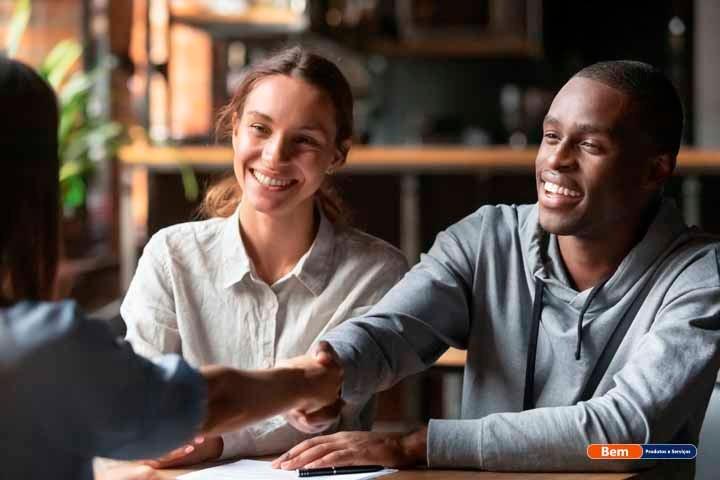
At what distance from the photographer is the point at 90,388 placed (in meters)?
0.92

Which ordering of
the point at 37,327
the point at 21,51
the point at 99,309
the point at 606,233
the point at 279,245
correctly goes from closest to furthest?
1. the point at 37,327
2. the point at 606,233
3. the point at 279,245
4. the point at 99,309
5. the point at 21,51

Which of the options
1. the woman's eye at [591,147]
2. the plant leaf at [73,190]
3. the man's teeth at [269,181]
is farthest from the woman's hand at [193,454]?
the plant leaf at [73,190]

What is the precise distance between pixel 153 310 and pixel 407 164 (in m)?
2.54

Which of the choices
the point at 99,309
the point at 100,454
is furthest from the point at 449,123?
the point at 100,454

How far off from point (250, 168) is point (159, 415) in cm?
65

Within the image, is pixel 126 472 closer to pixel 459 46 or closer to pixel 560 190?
pixel 560 190

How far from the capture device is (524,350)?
153 cm

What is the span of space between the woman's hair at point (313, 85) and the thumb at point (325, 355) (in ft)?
1.01

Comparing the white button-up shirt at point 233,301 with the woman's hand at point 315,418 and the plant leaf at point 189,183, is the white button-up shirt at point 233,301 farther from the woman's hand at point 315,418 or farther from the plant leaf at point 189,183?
the plant leaf at point 189,183

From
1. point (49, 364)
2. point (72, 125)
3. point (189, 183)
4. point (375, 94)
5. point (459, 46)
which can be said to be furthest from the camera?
point (375, 94)

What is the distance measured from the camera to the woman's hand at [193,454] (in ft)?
4.50

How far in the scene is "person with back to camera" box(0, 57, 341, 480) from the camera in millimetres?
903

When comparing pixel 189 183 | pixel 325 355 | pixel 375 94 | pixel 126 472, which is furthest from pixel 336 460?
pixel 375 94

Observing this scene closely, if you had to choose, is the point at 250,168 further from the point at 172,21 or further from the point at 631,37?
the point at 631,37
